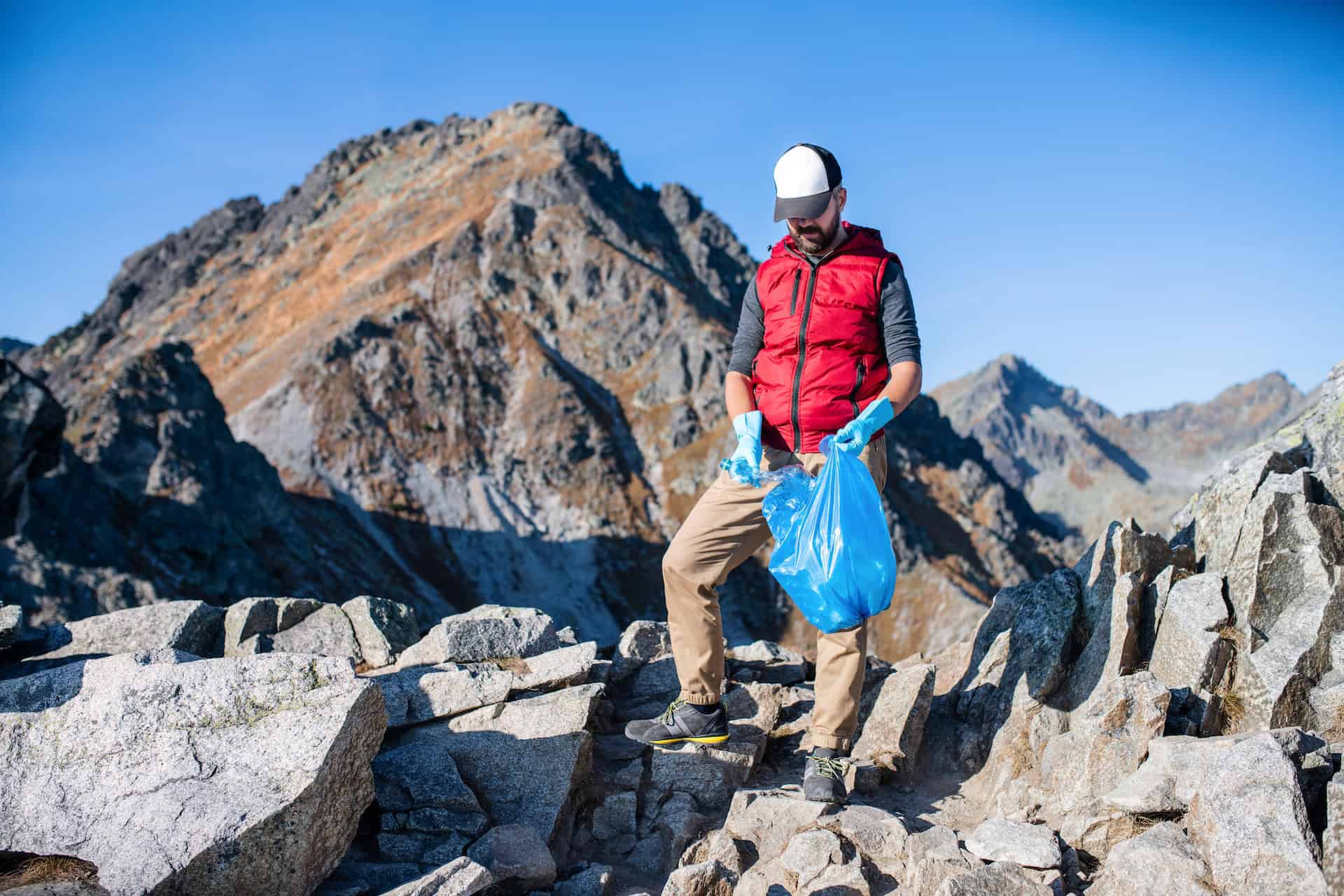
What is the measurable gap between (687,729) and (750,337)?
318 centimetres

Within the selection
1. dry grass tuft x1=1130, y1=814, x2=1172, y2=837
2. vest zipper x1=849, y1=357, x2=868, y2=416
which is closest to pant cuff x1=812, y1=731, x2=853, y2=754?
dry grass tuft x1=1130, y1=814, x2=1172, y2=837

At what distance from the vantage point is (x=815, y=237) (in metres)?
6.30

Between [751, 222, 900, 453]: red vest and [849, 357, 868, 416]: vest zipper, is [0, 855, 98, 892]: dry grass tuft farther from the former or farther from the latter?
[849, 357, 868, 416]: vest zipper

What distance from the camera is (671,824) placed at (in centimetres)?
621

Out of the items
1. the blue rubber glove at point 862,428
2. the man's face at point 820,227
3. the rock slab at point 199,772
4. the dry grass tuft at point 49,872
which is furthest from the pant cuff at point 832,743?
the dry grass tuft at point 49,872

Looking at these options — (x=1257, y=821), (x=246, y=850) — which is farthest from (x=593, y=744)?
(x=1257, y=821)

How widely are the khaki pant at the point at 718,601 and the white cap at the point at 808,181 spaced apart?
71.3 inches

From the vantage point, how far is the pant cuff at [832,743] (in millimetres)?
6258

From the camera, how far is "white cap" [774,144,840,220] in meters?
6.11

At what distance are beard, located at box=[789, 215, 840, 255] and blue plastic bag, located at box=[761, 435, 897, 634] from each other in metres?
1.48

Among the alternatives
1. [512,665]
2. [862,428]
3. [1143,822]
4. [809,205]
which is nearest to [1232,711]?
[1143,822]

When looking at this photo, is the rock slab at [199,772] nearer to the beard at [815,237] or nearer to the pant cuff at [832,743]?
the pant cuff at [832,743]

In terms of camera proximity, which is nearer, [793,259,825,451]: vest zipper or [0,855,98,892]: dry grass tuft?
[0,855,98,892]: dry grass tuft

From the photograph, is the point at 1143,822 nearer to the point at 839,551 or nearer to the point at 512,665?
the point at 839,551
